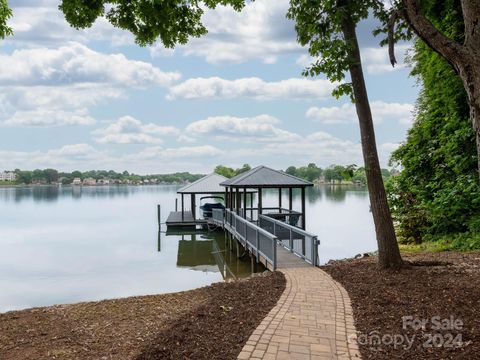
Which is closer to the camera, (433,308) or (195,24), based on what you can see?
(433,308)

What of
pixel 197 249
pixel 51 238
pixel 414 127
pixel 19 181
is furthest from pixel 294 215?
pixel 19 181

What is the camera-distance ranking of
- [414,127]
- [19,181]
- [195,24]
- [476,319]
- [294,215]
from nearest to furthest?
1. [476,319]
2. [195,24]
3. [414,127]
4. [294,215]
5. [19,181]

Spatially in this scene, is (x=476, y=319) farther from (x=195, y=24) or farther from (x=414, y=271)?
(x=195, y=24)

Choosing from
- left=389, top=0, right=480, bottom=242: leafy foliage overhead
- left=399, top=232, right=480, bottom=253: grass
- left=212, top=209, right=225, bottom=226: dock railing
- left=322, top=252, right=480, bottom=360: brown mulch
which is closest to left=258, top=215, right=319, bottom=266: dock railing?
left=322, top=252, right=480, bottom=360: brown mulch

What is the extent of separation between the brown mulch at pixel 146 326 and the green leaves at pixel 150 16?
5.13m

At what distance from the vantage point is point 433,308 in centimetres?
557

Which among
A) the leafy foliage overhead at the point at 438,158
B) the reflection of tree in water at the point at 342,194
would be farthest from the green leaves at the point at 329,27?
the reflection of tree in water at the point at 342,194

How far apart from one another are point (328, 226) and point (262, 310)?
28462 millimetres

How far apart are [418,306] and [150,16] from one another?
655 centimetres

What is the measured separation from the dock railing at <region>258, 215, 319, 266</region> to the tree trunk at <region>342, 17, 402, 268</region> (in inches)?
74.0

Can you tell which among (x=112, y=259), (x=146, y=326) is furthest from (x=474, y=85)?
(x=112, y=259)

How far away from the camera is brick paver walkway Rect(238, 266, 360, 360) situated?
4441 mm

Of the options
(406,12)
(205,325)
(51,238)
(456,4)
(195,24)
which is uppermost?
(456,4)

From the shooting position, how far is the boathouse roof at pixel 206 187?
29703 millimetres
